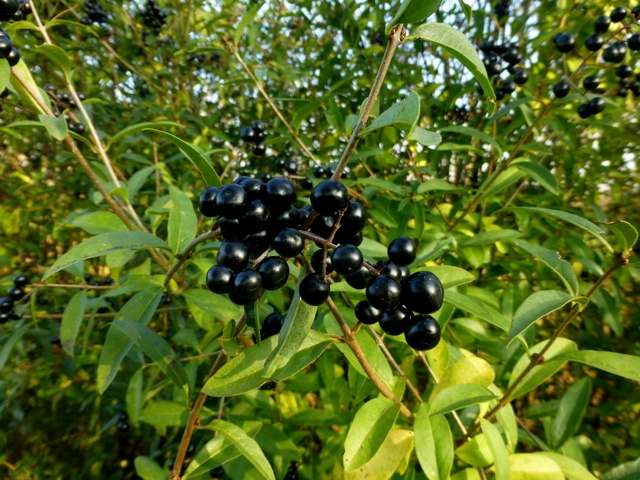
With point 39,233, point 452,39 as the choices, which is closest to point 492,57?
point 452,39

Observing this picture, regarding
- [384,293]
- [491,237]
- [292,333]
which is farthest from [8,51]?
[491,237]

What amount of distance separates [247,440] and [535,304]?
1.10m

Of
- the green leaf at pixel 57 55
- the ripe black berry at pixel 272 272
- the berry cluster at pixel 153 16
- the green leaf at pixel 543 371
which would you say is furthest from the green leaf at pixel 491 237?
the berry cluster at pixel 153 16

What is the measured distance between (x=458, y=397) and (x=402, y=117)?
3.45ft

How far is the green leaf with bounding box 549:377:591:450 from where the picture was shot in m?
1.99

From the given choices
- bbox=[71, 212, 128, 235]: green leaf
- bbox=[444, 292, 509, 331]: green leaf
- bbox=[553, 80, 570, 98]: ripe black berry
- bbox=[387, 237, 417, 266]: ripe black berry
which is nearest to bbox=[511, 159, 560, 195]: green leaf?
bbox=[553, 80, 570, 98]: ripe black berry

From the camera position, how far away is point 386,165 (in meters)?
3.40

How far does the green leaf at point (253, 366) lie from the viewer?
1.26 metres

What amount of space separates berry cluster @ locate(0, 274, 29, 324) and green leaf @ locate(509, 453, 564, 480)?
9.95 feet

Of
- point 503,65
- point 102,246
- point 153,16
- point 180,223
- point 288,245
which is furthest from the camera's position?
point 153,16

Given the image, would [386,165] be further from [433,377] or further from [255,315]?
[255,315]

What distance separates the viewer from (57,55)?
214 centimetres

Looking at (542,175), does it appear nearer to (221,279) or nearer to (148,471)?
(221,279)

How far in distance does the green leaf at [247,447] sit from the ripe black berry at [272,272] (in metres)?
0.69
